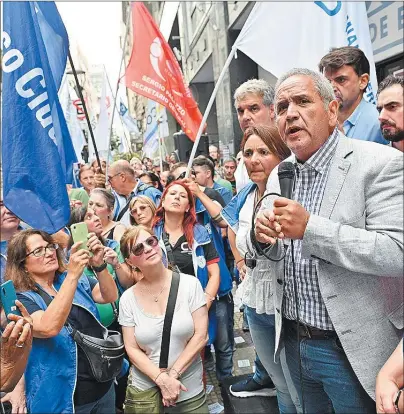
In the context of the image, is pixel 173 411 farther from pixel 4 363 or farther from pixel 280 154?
pixel 280 154

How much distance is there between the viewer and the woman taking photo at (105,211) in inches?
145

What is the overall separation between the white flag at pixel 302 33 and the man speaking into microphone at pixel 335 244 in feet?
6.62

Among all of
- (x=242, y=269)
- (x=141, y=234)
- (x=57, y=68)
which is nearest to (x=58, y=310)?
(x=141, y=234)

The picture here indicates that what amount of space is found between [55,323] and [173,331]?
2.32 feet

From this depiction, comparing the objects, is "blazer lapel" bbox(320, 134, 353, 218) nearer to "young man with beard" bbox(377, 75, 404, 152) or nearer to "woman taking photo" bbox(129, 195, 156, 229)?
"young man with beard" bbox(377, 75, 404, 152)

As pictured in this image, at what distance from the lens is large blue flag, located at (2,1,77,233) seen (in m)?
2.29

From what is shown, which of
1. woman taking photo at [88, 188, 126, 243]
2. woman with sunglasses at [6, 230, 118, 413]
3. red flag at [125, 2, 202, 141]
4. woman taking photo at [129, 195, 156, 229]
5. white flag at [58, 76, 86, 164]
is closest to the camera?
woman with sunglasses at [6, 230, 118, 413]

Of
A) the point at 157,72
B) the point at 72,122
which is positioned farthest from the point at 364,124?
the point at 72,122

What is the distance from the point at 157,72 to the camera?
5.26 m

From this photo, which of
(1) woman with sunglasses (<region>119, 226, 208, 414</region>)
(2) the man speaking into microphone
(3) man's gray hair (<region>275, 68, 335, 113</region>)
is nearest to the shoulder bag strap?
(1) woman with sunglasses (<region>119, 226, 208, 414</region>)

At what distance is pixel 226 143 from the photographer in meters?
12.8

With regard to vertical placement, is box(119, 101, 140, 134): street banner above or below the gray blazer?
below

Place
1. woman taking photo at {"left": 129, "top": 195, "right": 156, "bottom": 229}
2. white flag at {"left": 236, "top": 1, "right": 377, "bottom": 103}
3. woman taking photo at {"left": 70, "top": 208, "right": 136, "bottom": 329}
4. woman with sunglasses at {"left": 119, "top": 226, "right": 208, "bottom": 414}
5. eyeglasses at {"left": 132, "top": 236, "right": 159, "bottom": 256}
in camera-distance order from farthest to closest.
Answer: woman taking photo at {"left": 129, "top": 195, "right": 156, "bottom": 229} < white flag at {"left": 236, "top": 1, "right": 377, "bottom": 103} < woman taking photo at {"left": 70, "top": 208, "right": 136, "bottom": 329} < eyeglasses at {"left": 132, "top": 236, "right": 159, "bottom": 256} < woman with sunglasses at {"left": 119, "top": 226, "right": 208, "bottom": 414}

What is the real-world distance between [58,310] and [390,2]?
529 centimetres
